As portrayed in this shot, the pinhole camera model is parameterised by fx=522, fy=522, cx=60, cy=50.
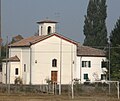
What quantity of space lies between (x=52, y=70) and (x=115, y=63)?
10883 mm

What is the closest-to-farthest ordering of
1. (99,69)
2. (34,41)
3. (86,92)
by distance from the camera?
(86,92), (34,41), (99,69)

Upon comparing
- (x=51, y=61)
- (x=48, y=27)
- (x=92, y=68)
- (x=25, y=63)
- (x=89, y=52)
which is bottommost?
(x=92, y=68)

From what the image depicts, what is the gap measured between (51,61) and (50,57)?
68 centimetres

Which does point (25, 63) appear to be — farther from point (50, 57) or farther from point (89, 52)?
point (89, 52)

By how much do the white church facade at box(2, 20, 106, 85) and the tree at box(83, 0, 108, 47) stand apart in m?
15.4

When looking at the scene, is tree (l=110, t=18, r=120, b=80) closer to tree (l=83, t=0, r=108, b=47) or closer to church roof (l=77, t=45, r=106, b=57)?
church roof (l=77, t=45, r=106, b=57)

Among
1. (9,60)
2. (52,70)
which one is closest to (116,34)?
(52,70)

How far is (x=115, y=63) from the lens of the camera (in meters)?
74.2

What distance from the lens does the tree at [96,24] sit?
99.4 metres

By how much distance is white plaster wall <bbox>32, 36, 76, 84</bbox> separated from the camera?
78825 millimetres

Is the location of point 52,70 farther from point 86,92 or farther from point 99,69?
point 86,92

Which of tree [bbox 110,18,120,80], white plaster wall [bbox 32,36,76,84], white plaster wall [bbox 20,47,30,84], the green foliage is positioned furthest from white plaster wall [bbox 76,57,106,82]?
the green foliage

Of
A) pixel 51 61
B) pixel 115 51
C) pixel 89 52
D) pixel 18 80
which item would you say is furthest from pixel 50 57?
pixel 115 51

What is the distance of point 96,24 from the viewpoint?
99.9 meters
